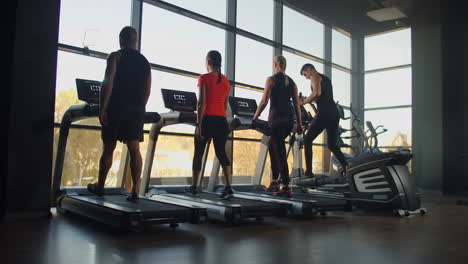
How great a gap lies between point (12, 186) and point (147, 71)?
4.65ft

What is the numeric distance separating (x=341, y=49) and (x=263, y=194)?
6015mm

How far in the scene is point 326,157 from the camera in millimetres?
8719

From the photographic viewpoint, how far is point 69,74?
4.62 metres

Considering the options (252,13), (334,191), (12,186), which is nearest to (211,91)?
(12,186)

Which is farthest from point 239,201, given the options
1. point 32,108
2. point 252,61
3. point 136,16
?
point 252,61

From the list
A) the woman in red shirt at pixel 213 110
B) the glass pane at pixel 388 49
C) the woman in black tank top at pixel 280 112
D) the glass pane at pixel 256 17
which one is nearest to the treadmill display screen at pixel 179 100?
the woman in red shirt at pixel 213 110

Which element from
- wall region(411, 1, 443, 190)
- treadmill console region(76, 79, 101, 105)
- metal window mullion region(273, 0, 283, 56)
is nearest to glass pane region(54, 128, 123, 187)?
treadmill console region(76, 79, 101, 105)

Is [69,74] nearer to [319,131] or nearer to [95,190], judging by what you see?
[95,190]

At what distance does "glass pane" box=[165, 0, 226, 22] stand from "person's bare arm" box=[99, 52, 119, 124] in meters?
2.99

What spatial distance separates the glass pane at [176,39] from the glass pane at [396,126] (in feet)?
14.6

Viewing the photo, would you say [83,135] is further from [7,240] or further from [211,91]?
[7,240]

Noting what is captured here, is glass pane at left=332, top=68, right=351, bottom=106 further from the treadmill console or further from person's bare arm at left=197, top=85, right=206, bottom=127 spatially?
the treadmill console

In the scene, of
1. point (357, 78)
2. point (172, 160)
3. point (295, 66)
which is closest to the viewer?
point (172, 160)

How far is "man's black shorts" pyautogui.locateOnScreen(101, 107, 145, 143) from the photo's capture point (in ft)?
9.91
